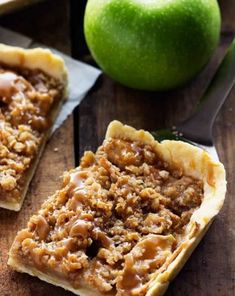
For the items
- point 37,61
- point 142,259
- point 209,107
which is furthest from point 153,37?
point 142,259

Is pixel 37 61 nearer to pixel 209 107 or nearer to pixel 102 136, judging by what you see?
pixel 102 136

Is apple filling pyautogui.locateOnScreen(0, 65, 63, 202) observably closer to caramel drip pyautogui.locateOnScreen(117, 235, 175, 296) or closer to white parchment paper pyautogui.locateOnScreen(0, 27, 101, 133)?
white parchment paper pyautogui.locateOnScreen(0, 27, 101, 133)

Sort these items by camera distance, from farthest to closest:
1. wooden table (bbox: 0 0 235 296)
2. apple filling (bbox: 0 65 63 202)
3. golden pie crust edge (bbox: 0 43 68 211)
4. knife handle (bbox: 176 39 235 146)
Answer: golden pie crust edge (bbox: 0 43 68 211)
knife handle (bbox: 176 39 235 146)
apple filling (bbox: 0 65 63 202)
wooden table (bbox: 0 0 235 296)

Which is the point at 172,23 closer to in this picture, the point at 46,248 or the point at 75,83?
the point at 75,83

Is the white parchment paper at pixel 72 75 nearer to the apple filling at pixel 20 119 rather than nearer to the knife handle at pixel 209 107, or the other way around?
the apple filling at pixel 20 119

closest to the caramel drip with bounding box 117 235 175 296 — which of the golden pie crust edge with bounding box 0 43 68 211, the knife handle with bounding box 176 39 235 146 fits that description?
the knife handle with bounding box 176 39 235 146

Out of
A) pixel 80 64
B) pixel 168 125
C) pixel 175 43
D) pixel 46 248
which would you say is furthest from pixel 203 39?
pixel 46 248

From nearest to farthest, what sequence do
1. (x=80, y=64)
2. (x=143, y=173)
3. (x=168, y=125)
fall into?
(x=143, y=173) → (x=168, y=125) → (x=80, y=64)
